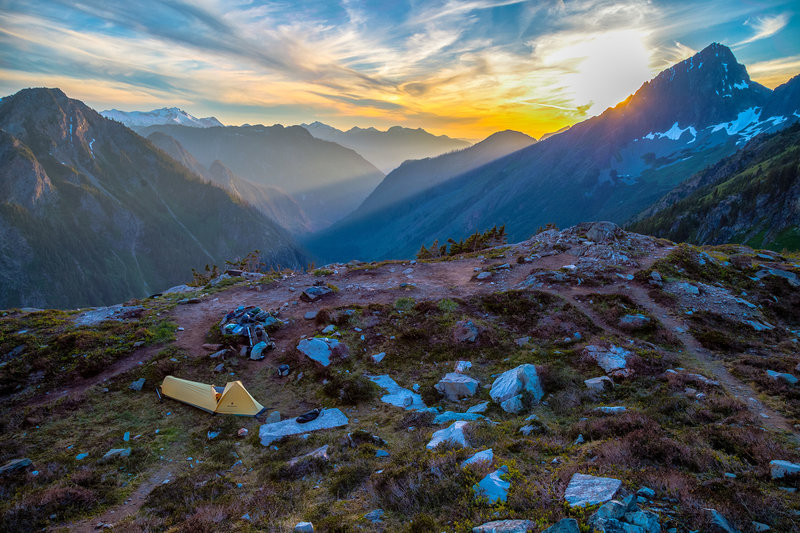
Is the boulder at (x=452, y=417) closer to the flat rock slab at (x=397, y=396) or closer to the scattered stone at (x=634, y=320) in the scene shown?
the flat rock slab at (x=397, y=396)

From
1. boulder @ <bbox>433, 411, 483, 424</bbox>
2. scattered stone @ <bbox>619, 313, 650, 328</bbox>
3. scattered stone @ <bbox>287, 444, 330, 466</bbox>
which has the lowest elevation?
scattered stone @ <bbox>287, 444, 330, 466</bbox>

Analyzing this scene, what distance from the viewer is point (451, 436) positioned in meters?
10.5

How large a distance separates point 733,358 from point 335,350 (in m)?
19.0

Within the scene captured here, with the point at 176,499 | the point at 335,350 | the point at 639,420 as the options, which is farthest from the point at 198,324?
the point at 639,420

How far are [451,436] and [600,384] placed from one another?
718cm

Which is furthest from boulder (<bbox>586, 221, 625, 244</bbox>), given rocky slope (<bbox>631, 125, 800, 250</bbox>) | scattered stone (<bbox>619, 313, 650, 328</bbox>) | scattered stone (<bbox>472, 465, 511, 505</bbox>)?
rocky slope (<bbox>631, 125, 800, 250</bbox>)

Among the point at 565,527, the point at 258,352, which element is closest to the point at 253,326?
the point at 258,352

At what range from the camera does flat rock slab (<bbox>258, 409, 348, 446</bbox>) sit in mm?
12672

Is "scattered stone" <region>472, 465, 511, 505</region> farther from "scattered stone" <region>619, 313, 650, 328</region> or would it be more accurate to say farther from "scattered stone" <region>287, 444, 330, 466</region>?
"scattered stone" <region>619, 313, 650, 328</region>

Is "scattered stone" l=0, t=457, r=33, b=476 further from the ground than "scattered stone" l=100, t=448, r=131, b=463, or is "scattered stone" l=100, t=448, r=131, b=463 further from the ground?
"scattered stone" l=0, t=457, r=33, b=476

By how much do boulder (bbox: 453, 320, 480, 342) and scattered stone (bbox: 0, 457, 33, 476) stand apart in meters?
17.0

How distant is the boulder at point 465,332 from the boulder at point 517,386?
402cm

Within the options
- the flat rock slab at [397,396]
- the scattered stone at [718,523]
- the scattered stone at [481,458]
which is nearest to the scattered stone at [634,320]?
the flat rock slab at [397,396]

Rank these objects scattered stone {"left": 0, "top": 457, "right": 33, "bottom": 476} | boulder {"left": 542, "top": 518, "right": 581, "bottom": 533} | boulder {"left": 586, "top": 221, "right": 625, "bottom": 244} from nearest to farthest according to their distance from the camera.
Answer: boulder {"left": 542, "top": 518, "right": 581, "bottom": 533}, scattered stone {"left": 0, "top": 457, "right": 33, "bottom": 476}, boulder {"left": 586, "top": 221, "right": 625, "bottom": 244}
